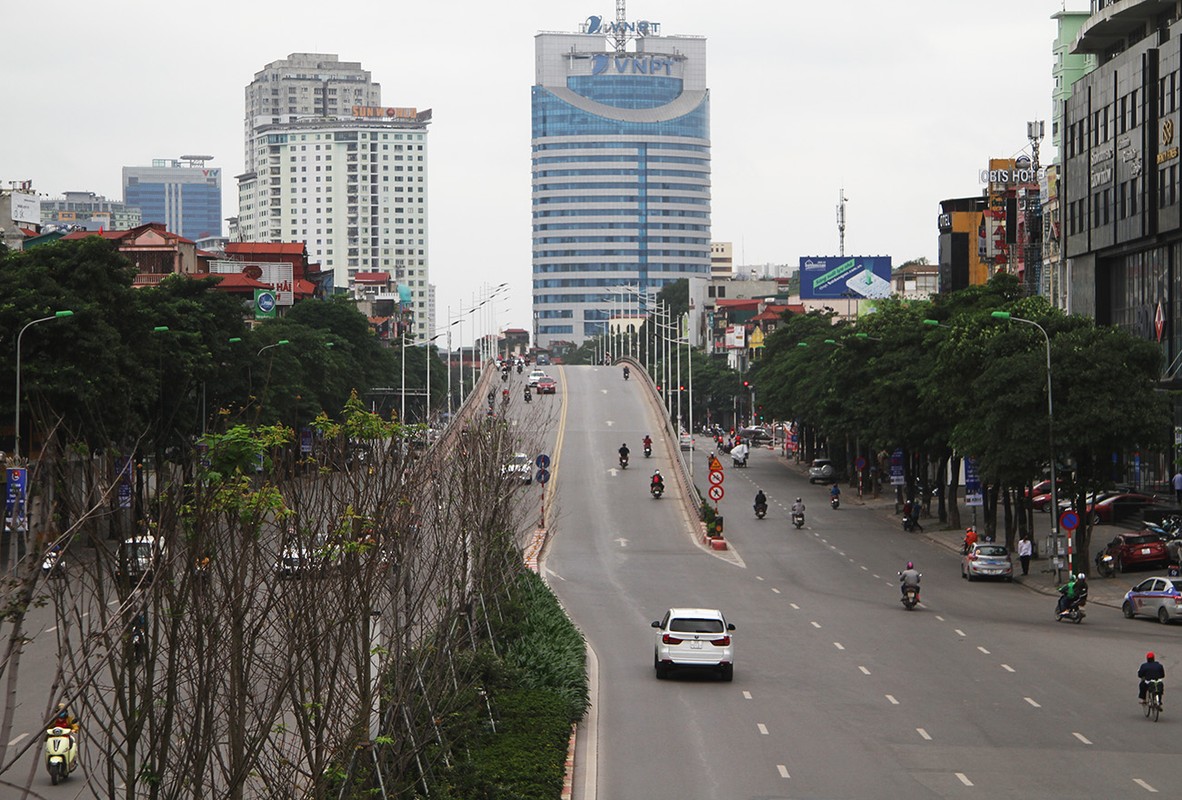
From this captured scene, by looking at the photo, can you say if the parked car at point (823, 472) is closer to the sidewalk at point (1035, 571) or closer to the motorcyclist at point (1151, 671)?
the sidewalk at point (1035, 571)

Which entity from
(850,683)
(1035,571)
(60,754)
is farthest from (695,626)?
(1035,571)

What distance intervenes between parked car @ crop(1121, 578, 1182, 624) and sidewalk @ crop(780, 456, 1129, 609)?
118 inches

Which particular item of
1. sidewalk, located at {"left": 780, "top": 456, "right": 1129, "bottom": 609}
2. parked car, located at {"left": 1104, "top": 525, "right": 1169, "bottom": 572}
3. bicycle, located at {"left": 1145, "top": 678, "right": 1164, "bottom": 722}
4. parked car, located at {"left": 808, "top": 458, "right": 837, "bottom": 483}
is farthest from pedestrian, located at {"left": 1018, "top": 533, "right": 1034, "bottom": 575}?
parked car, located at {"left": 808, "top": 458, "right": 837, "bottom": 483}

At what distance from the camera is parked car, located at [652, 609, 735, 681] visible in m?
36.3

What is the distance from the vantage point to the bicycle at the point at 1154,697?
31344 millimetres

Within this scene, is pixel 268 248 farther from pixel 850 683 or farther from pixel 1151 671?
pixel 1151 671

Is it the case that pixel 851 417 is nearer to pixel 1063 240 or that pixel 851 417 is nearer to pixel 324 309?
pixel 1063 240

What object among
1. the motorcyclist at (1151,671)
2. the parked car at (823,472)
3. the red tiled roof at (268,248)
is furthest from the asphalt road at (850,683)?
the red tiled roof at (268,248)

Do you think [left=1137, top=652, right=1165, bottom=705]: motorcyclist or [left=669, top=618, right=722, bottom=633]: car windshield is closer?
[left=1137, top=652, right=1165, bottom=705]: motorcyclist

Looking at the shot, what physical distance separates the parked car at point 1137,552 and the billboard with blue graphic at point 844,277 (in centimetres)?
11774

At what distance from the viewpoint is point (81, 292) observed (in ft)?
194

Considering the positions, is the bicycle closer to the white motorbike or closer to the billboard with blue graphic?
the white motorbike

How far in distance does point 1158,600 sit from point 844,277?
13509cm

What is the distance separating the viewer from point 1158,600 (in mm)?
46219
